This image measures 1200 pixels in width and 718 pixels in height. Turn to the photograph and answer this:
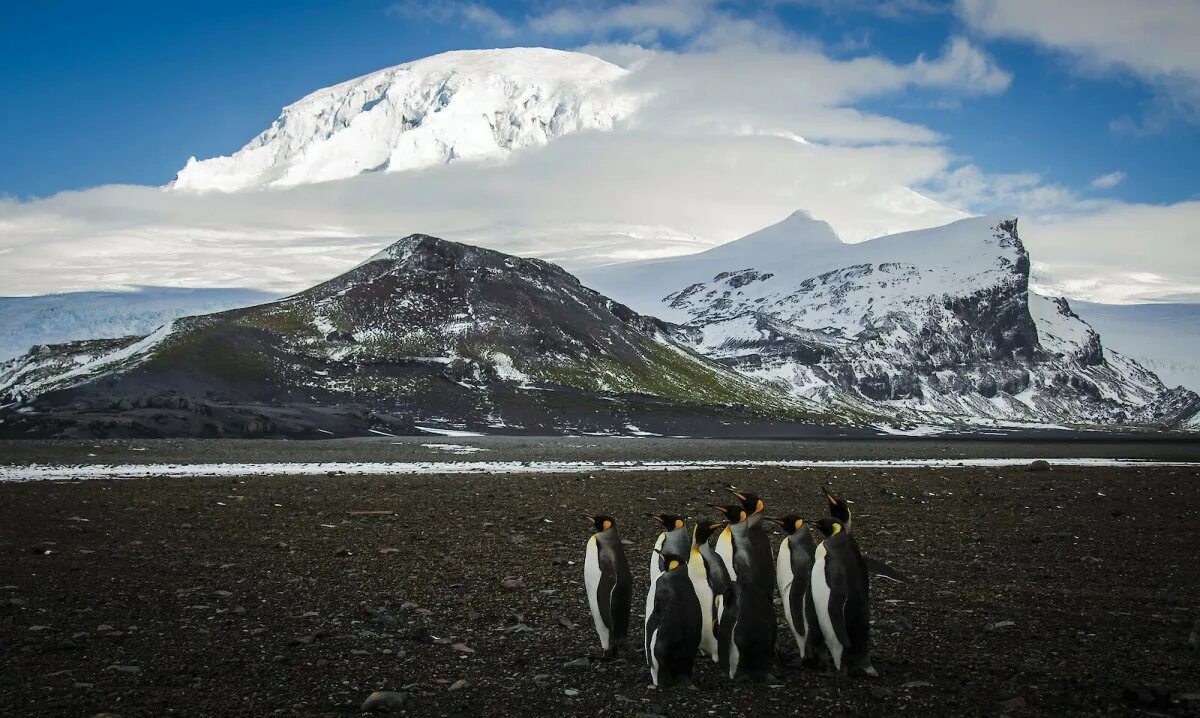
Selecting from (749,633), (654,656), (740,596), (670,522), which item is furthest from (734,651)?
(670,522)

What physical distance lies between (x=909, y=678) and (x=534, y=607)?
5.38 meters

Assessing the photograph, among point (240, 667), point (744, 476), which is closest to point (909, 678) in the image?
point (240, 667)

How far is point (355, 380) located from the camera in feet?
509

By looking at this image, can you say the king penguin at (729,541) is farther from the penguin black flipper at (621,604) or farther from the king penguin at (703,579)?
the penguin black flipper at (621,604)

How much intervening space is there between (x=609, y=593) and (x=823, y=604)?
2.46 metres

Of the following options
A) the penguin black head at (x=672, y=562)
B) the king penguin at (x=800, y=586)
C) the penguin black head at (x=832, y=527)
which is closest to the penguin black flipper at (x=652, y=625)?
the penguin black head at (x=672, y=562)

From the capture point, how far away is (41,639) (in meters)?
10.9

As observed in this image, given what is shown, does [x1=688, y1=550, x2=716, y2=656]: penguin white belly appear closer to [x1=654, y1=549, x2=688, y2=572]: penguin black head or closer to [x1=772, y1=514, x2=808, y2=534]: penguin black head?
[x1=654, y1=549, x2=688, y2=572]: penguin black head

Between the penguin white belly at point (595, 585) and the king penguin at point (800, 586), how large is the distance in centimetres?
220

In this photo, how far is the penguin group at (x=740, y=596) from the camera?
1002 cm

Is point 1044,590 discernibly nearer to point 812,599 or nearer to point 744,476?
point 812,599

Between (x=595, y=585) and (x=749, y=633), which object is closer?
(x=749, y=633)

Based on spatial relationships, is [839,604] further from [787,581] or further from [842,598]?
[787,581]

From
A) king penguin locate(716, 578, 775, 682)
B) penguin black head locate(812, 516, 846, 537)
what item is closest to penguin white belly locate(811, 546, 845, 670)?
penguin black head locate(812, 516, 846, 537)
